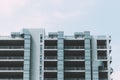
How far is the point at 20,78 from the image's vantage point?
122m

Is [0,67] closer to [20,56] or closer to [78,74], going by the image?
[20,56]

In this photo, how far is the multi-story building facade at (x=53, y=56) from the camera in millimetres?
120250

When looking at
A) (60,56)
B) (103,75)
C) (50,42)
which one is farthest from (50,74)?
(103,75)

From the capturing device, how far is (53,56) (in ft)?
401

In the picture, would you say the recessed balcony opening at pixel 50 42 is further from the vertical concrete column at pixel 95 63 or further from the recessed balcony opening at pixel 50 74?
the vertical concrete column at pixel 95 63

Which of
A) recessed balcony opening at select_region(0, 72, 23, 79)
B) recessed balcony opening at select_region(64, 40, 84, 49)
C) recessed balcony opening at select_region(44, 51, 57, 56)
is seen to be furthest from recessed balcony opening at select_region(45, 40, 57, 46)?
recessed balcony opening at select_region(0, 72, 23, 79)

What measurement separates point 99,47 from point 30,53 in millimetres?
19995

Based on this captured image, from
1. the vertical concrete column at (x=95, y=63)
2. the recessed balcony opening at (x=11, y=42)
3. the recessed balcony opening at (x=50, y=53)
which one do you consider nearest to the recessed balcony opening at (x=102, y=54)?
the vertical concrete column at (x=95, y=63)

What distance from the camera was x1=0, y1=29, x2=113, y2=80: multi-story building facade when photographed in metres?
120

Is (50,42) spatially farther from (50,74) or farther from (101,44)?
(101,44)

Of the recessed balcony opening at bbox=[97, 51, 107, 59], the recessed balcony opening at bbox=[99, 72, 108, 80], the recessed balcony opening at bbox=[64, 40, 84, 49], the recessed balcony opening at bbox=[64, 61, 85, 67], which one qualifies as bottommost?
the recessed balcony opening at bbox=[99, 72, 108, 80]

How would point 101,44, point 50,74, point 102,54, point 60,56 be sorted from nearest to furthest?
point 60,56 → point 50,74 → point 102,54 → point 101,44

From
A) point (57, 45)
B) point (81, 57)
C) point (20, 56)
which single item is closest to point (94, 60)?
point (81, 57)

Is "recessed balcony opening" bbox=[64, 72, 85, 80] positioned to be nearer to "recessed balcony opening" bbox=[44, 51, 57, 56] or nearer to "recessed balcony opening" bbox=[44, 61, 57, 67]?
"recessed balcony opening" bbox=[44, 61, 57, 67]
